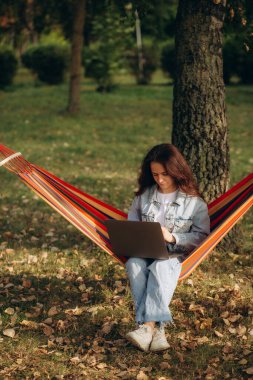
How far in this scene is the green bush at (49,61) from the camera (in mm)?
18253

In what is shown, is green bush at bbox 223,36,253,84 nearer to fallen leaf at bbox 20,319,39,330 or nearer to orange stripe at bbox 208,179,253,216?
A: orange stripe at bbox 208,179,253,216

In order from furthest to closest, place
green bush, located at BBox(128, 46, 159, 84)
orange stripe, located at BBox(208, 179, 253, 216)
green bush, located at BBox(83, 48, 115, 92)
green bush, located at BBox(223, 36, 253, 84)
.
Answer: green bush, located at BBox(128, 46, 159, 84)
green bush, located at BBox(83, 48, 115, 92)
green bush, located at BBox(223, 36, 253, 84)
orange stripe, located at BBox(208, 179, 253, 216)

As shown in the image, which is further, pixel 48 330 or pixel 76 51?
pixel 76 51

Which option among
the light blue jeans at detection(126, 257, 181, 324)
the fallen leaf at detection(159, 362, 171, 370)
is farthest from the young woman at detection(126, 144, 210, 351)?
the fallen leaf at detection(159, 362, 171, 370)

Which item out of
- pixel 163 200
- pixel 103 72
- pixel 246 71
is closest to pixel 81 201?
pixel 163 200

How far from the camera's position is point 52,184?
4305mm

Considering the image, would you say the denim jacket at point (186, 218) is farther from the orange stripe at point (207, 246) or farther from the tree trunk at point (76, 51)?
the tree trunk at point (76, 51)

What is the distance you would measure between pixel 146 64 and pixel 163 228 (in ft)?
51.1

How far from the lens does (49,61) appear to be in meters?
18.6

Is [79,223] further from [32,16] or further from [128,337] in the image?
[32,16]

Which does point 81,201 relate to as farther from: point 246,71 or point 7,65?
point 7,65

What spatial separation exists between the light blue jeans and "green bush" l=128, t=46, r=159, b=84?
15.5 meters

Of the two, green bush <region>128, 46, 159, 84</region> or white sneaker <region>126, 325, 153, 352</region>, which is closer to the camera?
white sneaker <region>126, 325, 153, 352</region>

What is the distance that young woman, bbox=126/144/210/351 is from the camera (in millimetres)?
3650
